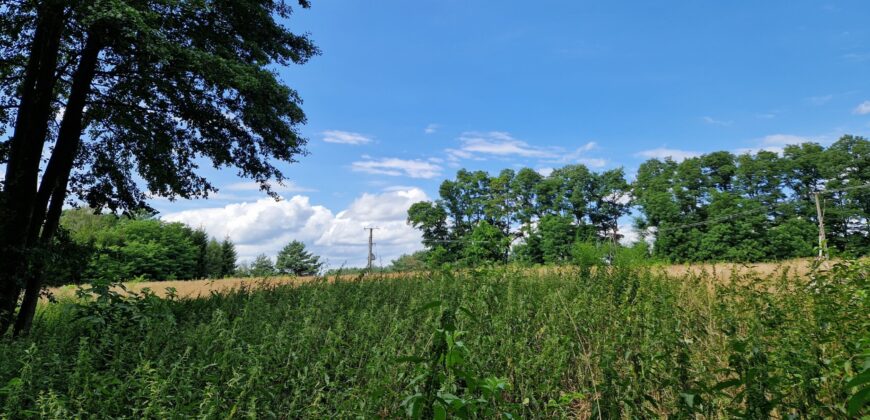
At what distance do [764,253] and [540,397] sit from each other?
45755 mm

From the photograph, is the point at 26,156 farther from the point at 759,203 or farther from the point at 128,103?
the point at 759,203

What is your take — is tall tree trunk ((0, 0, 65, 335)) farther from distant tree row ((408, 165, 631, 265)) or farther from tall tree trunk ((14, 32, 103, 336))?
distant tree row ((408, 165, 631, 265))

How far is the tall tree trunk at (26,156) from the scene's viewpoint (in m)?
6.74

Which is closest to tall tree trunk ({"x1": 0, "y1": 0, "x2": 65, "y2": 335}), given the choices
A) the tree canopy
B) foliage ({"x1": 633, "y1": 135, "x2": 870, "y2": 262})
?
the tree canopy

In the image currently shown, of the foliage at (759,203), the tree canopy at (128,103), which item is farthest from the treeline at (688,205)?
the tree canopy at (128,103)

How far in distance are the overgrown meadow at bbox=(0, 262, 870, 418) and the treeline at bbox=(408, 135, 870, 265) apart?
82.5ft

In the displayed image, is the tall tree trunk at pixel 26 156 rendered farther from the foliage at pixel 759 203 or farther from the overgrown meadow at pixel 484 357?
the foliage at pixel 759 203

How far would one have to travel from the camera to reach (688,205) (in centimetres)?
4625

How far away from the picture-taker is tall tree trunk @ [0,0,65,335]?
6738 millimetres

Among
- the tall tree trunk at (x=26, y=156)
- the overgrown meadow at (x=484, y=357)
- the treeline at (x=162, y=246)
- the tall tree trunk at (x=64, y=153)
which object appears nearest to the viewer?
the overgrown meadow at (x=484, y=357)

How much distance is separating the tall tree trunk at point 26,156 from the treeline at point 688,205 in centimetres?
2593

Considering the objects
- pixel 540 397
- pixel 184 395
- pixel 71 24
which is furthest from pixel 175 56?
pixel 540 397

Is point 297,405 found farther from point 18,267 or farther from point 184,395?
point 18,267

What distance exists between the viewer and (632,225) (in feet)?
161
